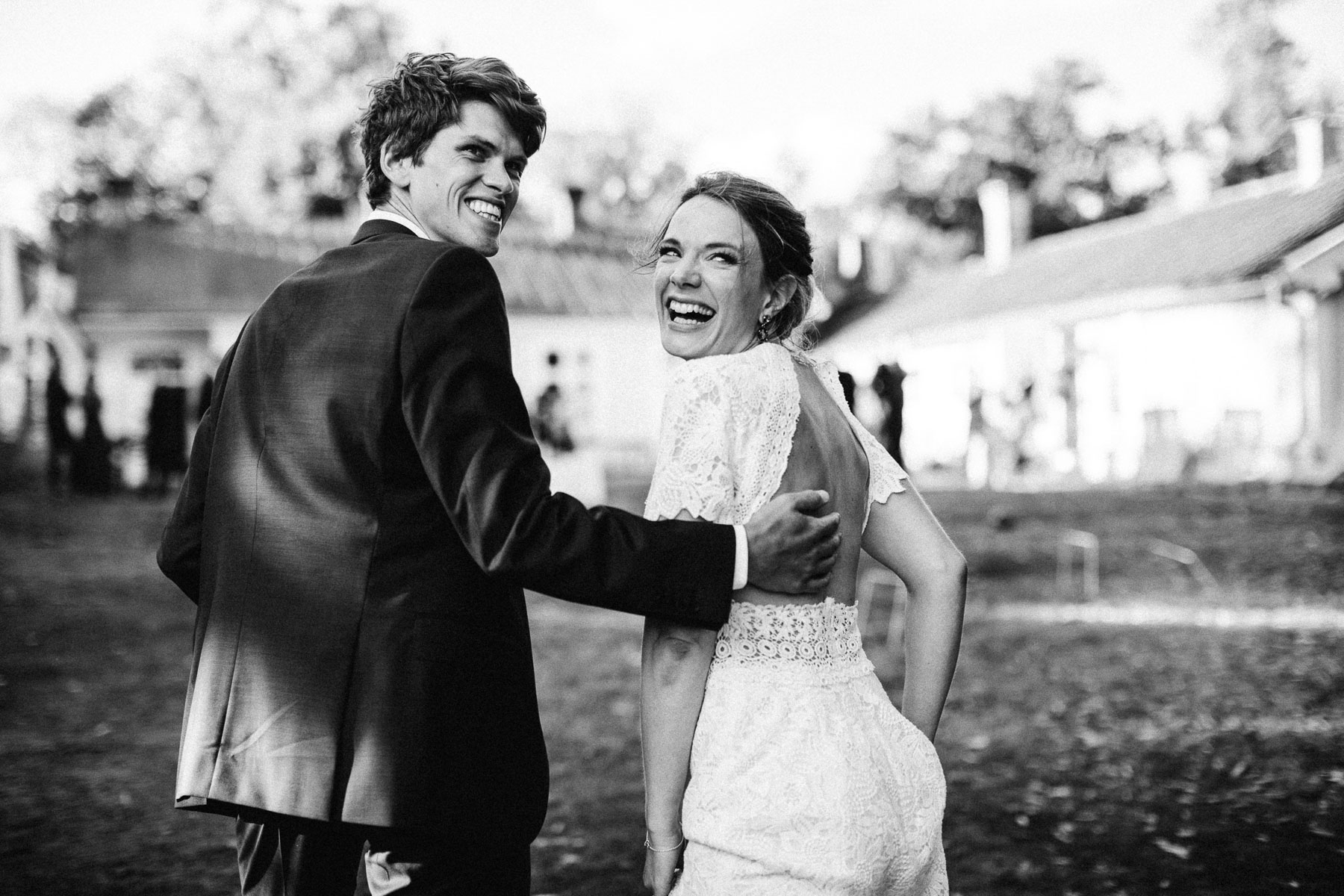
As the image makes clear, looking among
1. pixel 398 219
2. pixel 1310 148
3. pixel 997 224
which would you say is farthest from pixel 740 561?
pixel 997 224

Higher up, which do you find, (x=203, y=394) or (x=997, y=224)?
(x=997, y=224)

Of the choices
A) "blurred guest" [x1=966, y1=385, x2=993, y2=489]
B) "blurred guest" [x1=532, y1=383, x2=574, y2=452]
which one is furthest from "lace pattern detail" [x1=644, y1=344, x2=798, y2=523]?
"blurred guest" [x1=966, y1=385, x2=993, y2=489]

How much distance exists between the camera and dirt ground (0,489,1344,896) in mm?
4758

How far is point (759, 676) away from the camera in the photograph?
91.8 inches

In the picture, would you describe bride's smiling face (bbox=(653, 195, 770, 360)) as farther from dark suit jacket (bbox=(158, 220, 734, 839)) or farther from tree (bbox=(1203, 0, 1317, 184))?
tree (bbox=(1203, 0, 1317, 184))

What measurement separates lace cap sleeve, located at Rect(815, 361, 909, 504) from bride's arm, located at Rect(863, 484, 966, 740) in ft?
0.08

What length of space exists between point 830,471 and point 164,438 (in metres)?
21.7

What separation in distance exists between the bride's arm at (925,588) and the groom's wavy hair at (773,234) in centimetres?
46

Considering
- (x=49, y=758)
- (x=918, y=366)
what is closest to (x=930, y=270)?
(x=918, y=366)

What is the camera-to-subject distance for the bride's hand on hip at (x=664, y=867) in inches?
91.5

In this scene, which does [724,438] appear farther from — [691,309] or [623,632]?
[623,632]

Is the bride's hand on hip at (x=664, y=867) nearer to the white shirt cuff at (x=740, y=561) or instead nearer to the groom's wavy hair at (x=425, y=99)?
the white shirt cuff at (x=740, y=561)

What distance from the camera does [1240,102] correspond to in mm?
41000

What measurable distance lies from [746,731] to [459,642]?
0.58 meters
